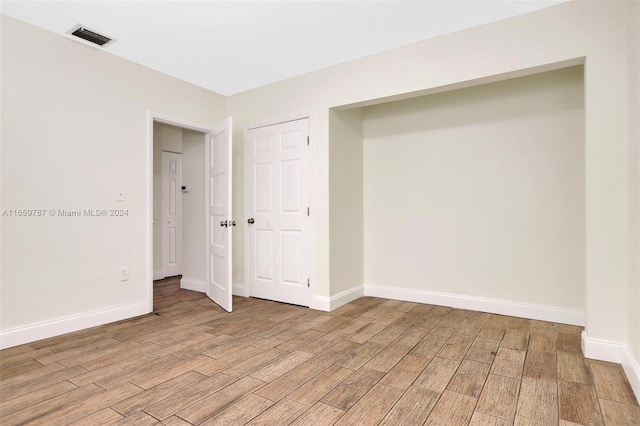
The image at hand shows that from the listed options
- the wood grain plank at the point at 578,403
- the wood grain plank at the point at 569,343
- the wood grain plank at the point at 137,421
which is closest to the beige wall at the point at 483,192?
the wood grain plank at the point at 569,343

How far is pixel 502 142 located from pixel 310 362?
8.89ft

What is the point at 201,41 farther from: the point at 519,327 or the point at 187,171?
the point at 519,327

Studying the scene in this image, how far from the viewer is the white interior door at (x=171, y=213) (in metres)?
5.67

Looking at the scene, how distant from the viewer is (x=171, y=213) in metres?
5.80

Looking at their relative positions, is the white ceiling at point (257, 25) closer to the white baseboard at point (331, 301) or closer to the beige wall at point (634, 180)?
the beige wall at point (634, 180)

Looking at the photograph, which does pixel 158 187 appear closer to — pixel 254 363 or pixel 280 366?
pixel 254 363

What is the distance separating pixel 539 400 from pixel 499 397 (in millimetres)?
196

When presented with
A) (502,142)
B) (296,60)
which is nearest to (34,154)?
(296,60)

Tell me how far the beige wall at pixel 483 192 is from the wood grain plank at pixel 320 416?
2.32 metres

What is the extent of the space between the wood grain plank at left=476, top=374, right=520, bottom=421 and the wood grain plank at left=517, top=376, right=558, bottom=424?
0.12 feet

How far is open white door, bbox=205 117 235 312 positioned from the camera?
356 cm

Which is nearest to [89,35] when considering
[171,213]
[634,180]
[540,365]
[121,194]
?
[121,194]

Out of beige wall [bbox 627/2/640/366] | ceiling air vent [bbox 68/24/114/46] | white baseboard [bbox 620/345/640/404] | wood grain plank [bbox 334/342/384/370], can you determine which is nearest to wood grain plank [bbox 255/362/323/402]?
wood grain plank [bbox 334/342/384/370]

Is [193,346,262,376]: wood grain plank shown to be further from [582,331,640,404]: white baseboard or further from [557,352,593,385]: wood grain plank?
[582,331,640,404]: white baseboard
